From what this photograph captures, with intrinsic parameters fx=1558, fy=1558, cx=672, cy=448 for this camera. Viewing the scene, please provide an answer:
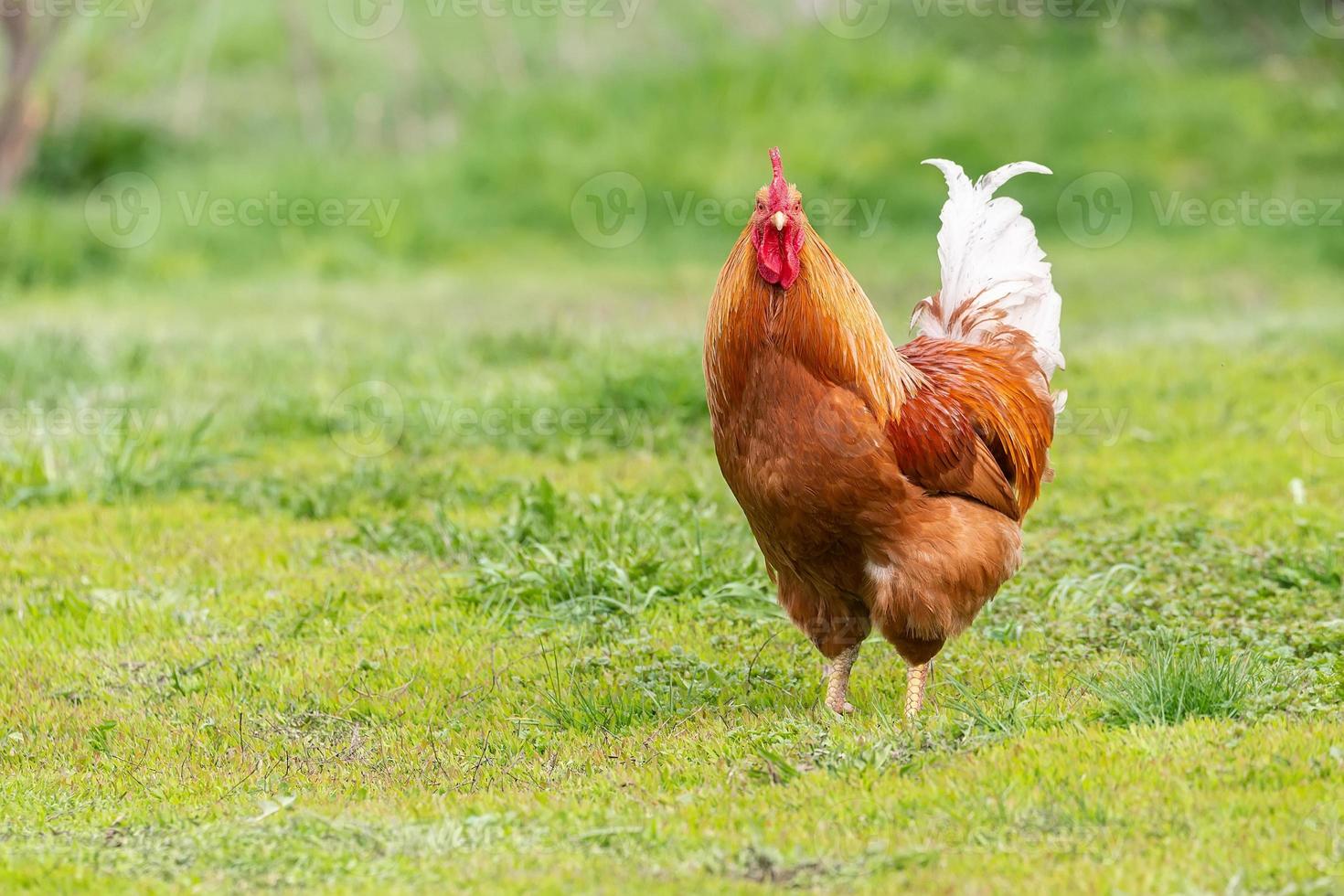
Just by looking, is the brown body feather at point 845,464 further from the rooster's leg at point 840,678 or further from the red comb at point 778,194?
the red comb at point 778,194

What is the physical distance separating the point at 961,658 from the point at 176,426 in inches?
181

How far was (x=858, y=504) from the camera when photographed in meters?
4.66

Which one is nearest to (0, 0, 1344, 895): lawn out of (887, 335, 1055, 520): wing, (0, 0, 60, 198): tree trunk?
(0, 0, 60, 198): tree trunk

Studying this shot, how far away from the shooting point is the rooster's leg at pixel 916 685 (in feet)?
16.3

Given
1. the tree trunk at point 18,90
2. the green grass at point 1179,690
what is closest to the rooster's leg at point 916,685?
the green grass at point 1179,690

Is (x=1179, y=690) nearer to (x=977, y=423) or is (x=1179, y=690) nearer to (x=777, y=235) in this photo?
(x=977, y=423)

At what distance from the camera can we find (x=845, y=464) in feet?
15.1

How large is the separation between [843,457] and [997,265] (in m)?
1.48

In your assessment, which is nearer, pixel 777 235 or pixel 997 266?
pixel 777 235

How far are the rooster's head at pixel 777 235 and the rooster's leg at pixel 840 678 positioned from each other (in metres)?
1.26

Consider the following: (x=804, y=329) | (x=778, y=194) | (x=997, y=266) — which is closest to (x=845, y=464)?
(x=804, y=329)

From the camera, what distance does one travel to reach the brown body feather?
183 inches

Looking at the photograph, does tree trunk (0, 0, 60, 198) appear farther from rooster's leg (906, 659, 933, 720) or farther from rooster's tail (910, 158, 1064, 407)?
rooster's leg (906, 659, 933, 720)

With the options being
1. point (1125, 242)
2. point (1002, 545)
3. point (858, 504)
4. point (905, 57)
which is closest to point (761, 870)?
point (858, 504)
